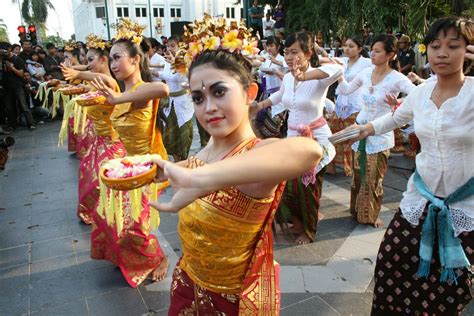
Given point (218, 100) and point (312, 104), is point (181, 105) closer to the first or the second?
point (312, 104)

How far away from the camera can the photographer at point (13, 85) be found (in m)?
9.69

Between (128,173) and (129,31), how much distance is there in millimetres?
2523

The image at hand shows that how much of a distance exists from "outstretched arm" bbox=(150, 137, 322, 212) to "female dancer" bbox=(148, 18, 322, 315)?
164 millimetres

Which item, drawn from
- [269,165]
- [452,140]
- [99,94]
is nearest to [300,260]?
[452,140]

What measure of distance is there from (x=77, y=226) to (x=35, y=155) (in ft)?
13.0

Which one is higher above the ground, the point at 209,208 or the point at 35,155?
the point at 209,208

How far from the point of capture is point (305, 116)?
140 inches

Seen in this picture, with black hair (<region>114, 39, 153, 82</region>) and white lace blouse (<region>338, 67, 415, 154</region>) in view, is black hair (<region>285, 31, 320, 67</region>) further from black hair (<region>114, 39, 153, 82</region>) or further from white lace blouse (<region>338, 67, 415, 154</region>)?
black hair (<region>114, 39, 153, 82</region>)

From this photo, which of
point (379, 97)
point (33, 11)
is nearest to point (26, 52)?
point (379, 97)

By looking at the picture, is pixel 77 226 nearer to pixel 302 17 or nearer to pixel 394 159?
pixel 394 159

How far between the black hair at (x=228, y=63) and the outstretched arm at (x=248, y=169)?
0.42 m

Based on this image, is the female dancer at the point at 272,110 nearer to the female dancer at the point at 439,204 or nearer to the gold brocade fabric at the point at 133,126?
the gold brocade fabric at the point at 133,126

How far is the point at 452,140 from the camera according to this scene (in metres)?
1.97

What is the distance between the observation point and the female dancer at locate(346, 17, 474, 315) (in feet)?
6.46
